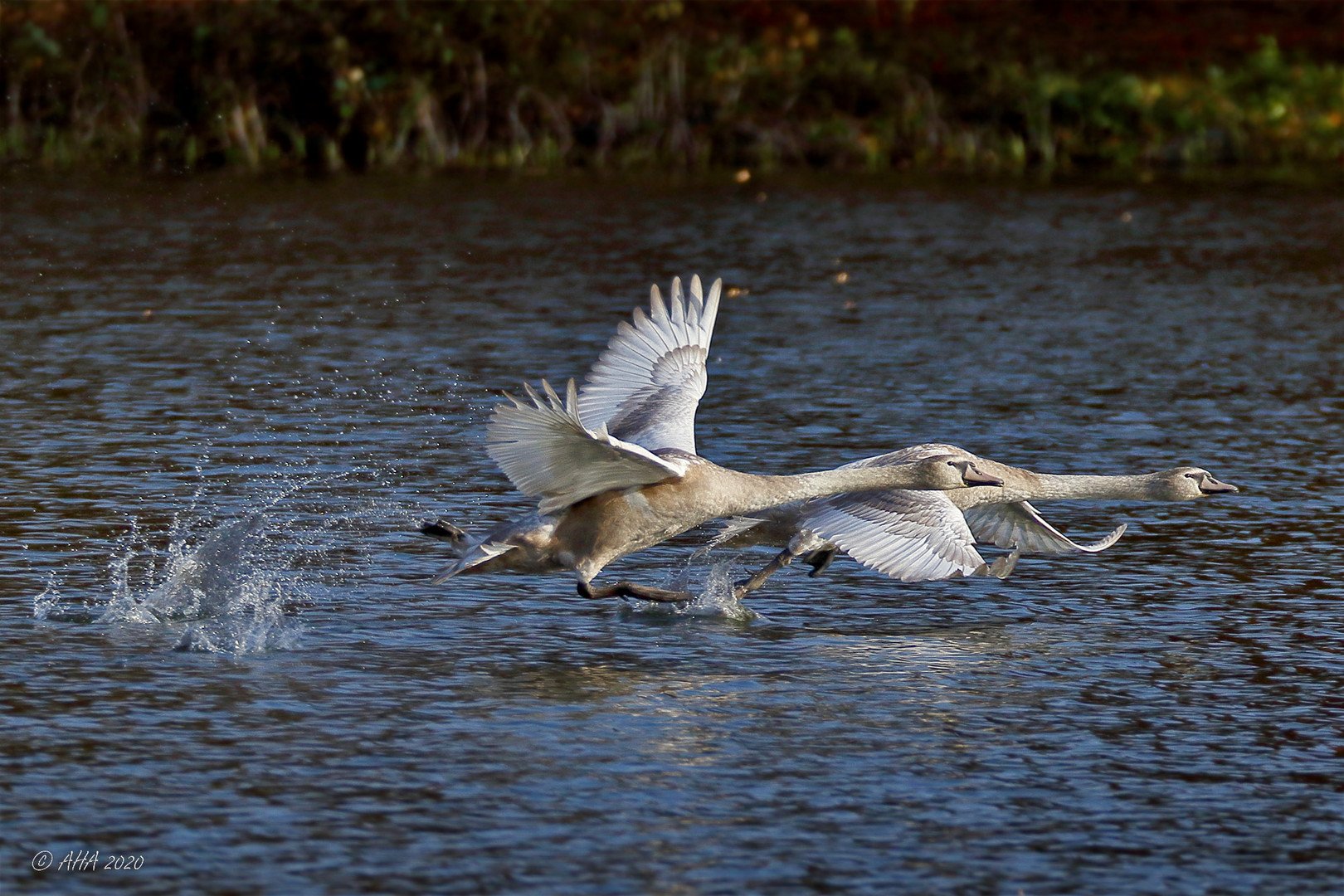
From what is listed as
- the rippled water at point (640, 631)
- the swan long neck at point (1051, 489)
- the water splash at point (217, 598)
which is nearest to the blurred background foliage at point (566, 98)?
the rippled water at point (640, 631)

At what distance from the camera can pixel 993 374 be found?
1859 cm

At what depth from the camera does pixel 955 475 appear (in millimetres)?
10977

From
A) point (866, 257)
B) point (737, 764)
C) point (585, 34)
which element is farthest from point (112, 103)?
point (737, 764)

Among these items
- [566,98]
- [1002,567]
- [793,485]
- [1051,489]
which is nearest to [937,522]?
[1002,567]

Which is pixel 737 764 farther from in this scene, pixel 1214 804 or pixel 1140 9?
pixel 1140 9

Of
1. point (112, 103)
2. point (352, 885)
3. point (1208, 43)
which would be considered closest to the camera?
point (352, 885)

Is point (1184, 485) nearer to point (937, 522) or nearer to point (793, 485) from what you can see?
point (937, 522)

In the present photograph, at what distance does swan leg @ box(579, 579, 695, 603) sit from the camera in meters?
10.6

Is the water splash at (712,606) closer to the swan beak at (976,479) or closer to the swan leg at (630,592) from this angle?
the swan leg at (630,592)

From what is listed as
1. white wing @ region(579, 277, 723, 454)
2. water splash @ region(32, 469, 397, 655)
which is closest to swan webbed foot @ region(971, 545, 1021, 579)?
white wing @ region(579, 277, 723, 454)

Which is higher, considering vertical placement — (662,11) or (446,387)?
(662,11)

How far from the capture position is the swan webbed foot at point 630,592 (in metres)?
10.6

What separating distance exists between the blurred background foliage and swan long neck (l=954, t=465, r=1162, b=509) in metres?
26.4

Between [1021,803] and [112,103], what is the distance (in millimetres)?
31793
